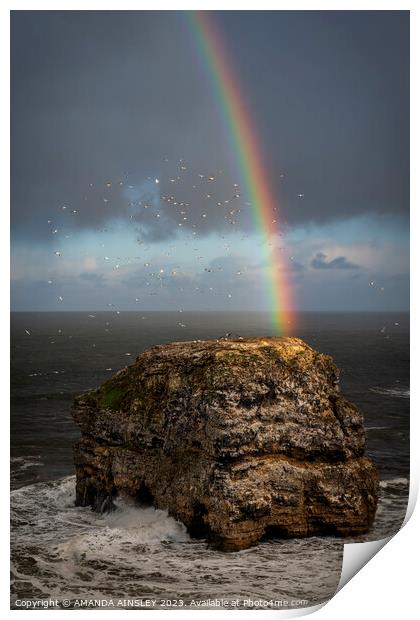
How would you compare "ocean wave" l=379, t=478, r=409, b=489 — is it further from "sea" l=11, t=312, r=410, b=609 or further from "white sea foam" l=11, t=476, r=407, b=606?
"white sea foam" l=11, t=476, r=407, b=606

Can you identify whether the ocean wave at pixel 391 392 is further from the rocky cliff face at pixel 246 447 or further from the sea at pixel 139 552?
the rocky cliff face at pixel 246 447

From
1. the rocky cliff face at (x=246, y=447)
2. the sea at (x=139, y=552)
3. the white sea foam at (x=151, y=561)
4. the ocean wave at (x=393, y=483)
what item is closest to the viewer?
the sea at (x=139, y=552)

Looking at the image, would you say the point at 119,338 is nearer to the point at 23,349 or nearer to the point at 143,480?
the point at 23,349

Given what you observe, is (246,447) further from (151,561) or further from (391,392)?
(391,392)

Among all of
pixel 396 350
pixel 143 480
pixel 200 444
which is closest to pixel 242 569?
pixel 200 444

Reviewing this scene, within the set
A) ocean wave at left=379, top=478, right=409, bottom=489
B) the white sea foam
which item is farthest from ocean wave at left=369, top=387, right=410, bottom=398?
the white sea foam

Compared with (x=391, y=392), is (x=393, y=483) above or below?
below

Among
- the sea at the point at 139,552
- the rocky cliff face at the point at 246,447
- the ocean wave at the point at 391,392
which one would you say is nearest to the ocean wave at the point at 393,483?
the sea at the point at 139,552

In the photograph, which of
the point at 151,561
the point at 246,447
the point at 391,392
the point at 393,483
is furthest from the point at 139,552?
the point at 391,392
